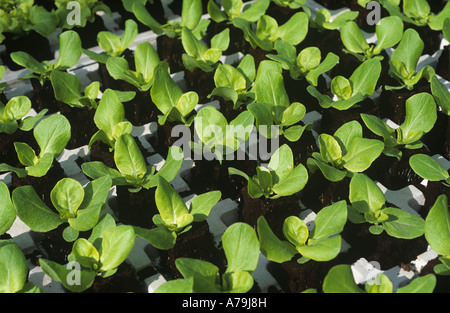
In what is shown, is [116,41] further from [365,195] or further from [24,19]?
[365,195]

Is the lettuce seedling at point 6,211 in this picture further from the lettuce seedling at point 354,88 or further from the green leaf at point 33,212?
the lettuce seedling at point 354,88

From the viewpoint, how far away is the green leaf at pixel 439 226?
33.9 inches

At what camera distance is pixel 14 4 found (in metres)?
1.50

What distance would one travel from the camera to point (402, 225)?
937 mm

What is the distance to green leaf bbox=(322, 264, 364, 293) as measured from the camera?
2.65 feet

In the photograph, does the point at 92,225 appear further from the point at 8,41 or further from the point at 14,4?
the point at 14,4

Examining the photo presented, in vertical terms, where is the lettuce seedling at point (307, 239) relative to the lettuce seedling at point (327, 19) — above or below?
below

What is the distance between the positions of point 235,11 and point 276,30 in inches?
6.5

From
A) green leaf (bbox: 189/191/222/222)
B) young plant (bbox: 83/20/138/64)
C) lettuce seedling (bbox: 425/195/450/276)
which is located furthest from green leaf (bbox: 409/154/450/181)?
young plant (bbox: 83/20/138/64)

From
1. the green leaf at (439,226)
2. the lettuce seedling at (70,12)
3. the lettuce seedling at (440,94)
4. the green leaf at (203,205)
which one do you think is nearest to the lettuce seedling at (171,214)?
the green leaf at (203,205)

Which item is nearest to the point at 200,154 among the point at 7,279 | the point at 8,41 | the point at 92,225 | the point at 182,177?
the point at 182,177

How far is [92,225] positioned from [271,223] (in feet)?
0.98

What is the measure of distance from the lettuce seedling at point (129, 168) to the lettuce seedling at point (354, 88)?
1.06 ft

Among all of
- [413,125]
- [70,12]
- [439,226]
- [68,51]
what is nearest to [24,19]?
[70,12]
